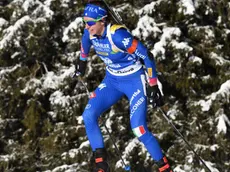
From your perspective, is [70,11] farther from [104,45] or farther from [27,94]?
[104,45]

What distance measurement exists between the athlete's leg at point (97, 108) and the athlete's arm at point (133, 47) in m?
0.56

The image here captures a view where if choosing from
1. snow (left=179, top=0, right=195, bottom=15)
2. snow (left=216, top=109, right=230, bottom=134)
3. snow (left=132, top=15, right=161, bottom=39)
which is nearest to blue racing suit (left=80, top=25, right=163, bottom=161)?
snow (left=132, top=15, right=161, bottom=39)

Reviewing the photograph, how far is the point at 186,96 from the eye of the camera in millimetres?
11625

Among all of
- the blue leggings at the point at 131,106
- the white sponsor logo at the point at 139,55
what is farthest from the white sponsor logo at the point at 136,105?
the white sponsor logo at the point at 139,55

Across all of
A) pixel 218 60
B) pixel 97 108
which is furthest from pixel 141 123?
pixel 218 60

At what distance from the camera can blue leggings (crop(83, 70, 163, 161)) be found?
5.48m

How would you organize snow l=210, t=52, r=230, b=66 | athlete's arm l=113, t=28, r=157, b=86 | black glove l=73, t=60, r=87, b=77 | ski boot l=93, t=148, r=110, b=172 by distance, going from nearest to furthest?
athlete's arm l=113, t=28, r=157, b=86 → ski boot l=93, t=148, r=110, b=172 → black glove l=73, t=60, r=87, b=77 → snow l=210, t=52, r=230, b=66

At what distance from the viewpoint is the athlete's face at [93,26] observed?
5266 mm

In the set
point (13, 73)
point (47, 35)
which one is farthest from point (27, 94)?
point (47, 35)

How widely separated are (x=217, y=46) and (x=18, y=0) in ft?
14.5

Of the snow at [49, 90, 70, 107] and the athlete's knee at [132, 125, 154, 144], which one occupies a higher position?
the athlete's knee at [132, 125, 154, 144]

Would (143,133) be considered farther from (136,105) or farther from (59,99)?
(59,99)

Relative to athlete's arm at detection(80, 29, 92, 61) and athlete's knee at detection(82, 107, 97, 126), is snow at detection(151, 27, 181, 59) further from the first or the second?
athlete's knee at detection(82, 107, 97, 126)

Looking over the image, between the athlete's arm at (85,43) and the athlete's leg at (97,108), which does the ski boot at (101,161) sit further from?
the athlete's arm at (85,43)
